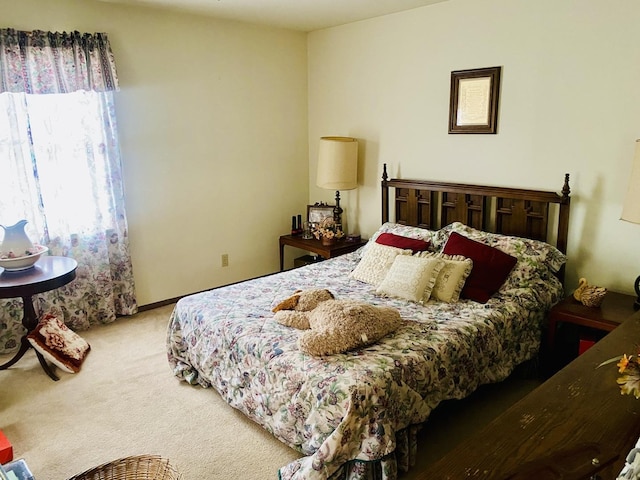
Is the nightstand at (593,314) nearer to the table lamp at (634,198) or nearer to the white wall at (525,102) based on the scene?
the white wall at (525,102)

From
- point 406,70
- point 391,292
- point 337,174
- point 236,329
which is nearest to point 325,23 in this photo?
point 406,70

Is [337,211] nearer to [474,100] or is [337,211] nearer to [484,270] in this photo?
[474,100]

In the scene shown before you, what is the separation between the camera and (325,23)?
4.30 metres

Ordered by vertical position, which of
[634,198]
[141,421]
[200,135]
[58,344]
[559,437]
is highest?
[200,135]

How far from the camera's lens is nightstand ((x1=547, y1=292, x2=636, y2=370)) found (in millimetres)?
2655

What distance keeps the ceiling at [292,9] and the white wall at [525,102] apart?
0.58 ft

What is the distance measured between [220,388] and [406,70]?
109 inches

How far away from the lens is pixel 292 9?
377 cm

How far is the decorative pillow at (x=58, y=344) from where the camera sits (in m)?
3.16

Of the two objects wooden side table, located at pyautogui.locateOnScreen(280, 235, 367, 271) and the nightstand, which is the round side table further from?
the nightstand

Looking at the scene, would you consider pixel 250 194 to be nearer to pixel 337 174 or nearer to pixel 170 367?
pixel 337 174

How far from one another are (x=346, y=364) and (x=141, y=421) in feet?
4.09


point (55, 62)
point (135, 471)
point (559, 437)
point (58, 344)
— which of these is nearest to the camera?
point (559, 437)

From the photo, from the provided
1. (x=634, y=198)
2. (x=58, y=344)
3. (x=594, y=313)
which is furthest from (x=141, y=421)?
(x=634, y=198)
